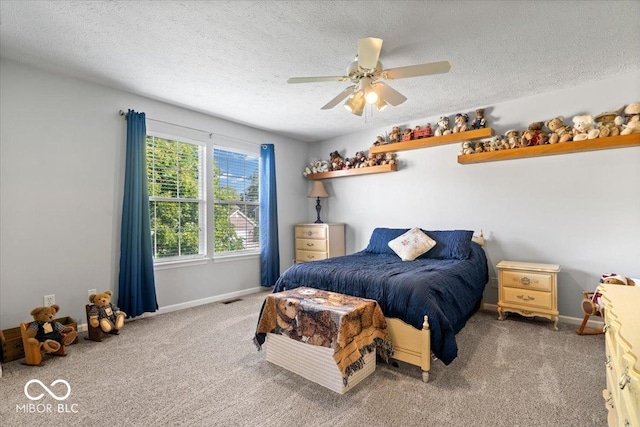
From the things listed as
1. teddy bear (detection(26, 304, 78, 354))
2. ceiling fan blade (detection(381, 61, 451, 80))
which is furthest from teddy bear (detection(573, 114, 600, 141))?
teddy bear (detection(26, 304, 78, 354))

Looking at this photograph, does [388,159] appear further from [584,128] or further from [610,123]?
[610,123]

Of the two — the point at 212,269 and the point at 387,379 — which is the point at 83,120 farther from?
the point at 387,379

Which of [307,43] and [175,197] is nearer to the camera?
[307,43]

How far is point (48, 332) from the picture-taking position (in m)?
2.49

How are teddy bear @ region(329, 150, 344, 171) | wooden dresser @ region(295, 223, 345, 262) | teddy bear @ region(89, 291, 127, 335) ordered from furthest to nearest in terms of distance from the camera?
teddy bear @ region(329, 150, 344, 171) < wooden dresser @ region(295, 223, 345, 262) < teddy bear @ region(89, 291, 127, 335)

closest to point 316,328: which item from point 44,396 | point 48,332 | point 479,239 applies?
point 44,396

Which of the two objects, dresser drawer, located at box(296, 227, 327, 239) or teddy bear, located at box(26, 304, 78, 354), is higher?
dresser drawer, located at box(296, 227, 327, 239)

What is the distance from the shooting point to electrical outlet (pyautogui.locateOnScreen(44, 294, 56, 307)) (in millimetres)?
2816

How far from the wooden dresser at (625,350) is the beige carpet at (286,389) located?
68 cm

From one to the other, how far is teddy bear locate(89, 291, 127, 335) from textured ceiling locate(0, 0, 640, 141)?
6.88ft

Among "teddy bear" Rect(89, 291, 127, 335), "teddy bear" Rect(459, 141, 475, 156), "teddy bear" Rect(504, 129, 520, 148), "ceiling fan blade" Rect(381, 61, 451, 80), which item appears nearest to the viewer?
"ceiling fan blade" Rect(381, 61, 451, 80)

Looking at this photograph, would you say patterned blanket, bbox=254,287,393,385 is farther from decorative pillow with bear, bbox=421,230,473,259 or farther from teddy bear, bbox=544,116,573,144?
teddy bear, bbox=544,116,573,144

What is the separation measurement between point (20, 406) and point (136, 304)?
1.44 meters

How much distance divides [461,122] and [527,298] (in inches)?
83.8
